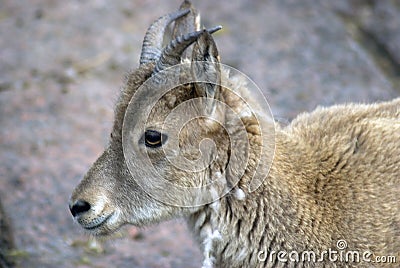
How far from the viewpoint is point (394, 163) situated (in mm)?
4750

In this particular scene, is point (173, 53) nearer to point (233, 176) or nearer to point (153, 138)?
point (153, 138)

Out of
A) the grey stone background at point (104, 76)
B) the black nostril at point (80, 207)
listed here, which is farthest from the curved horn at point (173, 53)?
the grey stone background at point (104, 76)

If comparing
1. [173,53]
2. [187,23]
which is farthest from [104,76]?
[173,53]

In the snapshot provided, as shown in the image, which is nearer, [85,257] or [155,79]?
[155,79]

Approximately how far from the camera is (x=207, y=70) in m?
4.52

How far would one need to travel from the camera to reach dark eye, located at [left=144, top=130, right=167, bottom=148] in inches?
187

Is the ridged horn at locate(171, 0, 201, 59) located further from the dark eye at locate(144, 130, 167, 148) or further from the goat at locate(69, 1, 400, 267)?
the dark eye at locate(144, 130, 167, 148)

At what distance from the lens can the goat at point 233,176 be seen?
182 inches

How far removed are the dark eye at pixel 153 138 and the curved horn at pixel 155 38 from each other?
0.64 meters

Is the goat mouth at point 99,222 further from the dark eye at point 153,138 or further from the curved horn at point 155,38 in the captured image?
the curved horn at point 155,38

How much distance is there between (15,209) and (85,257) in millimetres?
1113

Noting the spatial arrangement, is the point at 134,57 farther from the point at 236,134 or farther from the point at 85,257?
the point at 236,134

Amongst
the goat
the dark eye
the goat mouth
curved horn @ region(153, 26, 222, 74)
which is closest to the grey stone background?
the goat mouth

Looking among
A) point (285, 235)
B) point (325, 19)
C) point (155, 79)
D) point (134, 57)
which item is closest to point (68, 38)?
point (134, 57)
